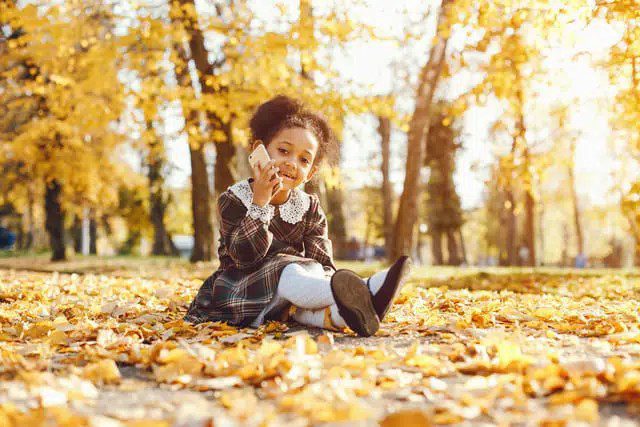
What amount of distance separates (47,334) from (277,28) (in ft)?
18.1

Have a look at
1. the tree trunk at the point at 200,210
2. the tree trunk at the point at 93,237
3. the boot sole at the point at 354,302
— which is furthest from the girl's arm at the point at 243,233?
the tree trunk at the point at 93,237

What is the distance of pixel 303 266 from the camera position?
10.8 ft

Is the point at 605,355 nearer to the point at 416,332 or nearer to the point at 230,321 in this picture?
the point at 416,332

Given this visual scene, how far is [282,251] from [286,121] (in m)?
0.75

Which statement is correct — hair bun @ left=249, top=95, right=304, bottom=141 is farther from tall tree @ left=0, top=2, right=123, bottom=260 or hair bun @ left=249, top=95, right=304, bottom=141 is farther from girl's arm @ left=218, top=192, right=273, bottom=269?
tall tree @ left=0, top=2, right=123, bottom=260

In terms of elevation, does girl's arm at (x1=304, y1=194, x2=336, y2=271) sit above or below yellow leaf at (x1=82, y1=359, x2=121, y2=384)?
above

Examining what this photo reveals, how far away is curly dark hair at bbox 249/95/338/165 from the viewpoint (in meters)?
3.56

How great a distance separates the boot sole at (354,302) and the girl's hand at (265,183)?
0.71 m

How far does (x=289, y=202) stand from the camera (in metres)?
3.55

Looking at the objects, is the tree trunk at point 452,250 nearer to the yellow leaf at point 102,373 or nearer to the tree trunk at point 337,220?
the tree trunk at point 337,220

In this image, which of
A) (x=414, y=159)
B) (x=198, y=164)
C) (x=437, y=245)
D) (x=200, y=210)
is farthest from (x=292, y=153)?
(x=437, y=245)

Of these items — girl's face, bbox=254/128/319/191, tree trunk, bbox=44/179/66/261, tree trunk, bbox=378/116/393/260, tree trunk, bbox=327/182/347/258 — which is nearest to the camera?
girl's face, bbox=254/128/319/191

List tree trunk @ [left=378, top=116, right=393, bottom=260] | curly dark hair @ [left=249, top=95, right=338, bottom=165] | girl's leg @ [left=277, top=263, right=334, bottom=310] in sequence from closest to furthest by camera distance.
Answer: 1. girl's leg @ [left=277, top=263, right=334, bottom=310]
2. curly dark hair @ [left=249, top=95, right=338, bottom=165]
3. tree trunk @ [left=378, top=116, right=393, bottom=260]

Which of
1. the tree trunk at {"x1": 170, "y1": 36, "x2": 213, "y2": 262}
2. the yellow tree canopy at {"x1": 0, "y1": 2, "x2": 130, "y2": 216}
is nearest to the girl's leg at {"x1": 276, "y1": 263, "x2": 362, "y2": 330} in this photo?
the yellow tree canopy at {"x1": 0, "y1": 2, "x2": 130, "y2": 216}
